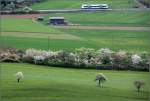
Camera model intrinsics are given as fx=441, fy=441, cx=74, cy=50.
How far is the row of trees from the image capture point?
4.57 metres

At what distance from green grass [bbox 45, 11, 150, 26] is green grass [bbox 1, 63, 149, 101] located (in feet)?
1.66

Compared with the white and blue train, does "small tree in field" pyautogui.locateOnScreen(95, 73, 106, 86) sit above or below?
below

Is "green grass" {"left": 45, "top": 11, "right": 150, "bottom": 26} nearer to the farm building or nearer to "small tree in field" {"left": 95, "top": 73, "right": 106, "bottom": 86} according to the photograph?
the farm building

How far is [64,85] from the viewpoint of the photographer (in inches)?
179

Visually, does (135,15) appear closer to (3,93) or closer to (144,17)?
(144,17)

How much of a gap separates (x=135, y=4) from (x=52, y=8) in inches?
34.1

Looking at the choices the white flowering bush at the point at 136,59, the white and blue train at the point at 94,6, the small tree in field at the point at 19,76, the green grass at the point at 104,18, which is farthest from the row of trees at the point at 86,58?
the white and blue train at the point at 94,6

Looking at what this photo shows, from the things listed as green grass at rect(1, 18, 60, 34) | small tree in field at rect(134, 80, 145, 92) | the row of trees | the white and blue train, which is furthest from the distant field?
small tree in field at rect(134, 80, 145, 92)

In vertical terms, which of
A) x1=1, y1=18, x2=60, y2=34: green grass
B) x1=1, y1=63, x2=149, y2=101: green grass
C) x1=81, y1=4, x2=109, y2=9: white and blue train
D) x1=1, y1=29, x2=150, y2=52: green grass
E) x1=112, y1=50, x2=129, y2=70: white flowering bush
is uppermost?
x1=81, y1=4, x2=109, y2=9: white and blue train

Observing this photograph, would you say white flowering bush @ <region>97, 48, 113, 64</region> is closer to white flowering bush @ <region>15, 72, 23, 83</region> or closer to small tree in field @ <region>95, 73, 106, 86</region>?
small tree in field @ <region>95, 73, 106, 86</region>

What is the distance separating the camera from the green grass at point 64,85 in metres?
4.52

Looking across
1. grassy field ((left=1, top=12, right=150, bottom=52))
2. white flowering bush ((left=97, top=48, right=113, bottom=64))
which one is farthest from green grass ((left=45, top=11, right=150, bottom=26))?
white flowering bush ((left=97, top=48, right=113, bottom=64))

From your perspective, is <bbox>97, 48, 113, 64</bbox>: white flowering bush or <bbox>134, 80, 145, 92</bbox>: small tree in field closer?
<bbox>134, 80, 145, 92</bbox>: small tree in field

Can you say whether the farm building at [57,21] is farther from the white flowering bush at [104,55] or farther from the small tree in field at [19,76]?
the small tree in field at [19,76]
